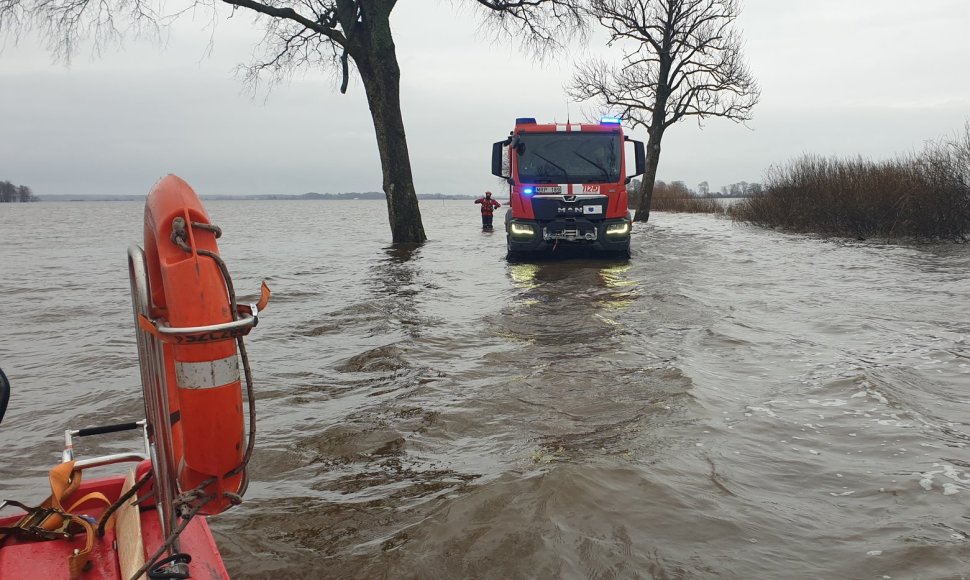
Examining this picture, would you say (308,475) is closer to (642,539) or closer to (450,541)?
(450,541)

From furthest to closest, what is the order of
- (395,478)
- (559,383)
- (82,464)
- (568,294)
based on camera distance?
(568,294), (559,383), (395,478), (82,464)

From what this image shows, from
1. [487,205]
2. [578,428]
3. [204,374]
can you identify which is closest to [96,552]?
[204,374]

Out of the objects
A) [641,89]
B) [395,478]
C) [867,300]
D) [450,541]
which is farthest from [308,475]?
[641,89]

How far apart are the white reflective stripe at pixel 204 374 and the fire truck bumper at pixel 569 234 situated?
11809 millimetres

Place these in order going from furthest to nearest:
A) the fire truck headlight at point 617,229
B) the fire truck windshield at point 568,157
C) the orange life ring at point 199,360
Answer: the fire truck headlight at point 617,229, the fire truck windshield at point 568,157, the orange life ring at point 199,360

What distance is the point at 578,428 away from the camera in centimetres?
432

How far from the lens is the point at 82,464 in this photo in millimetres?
2367

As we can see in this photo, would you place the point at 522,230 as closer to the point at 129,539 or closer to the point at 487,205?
the point at 129,539

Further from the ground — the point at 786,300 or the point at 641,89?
the point at 641,89

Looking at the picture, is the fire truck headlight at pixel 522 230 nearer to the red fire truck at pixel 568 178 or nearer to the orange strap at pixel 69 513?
the red fire truck at pixel 568 178

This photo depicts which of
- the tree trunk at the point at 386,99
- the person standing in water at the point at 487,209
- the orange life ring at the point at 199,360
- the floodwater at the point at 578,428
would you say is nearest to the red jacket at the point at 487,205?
the person standing in water at the point at 487,209

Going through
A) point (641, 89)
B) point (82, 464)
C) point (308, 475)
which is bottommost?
point (308, 475)

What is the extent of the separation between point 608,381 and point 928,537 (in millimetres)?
2678

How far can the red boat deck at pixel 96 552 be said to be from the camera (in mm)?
1973
